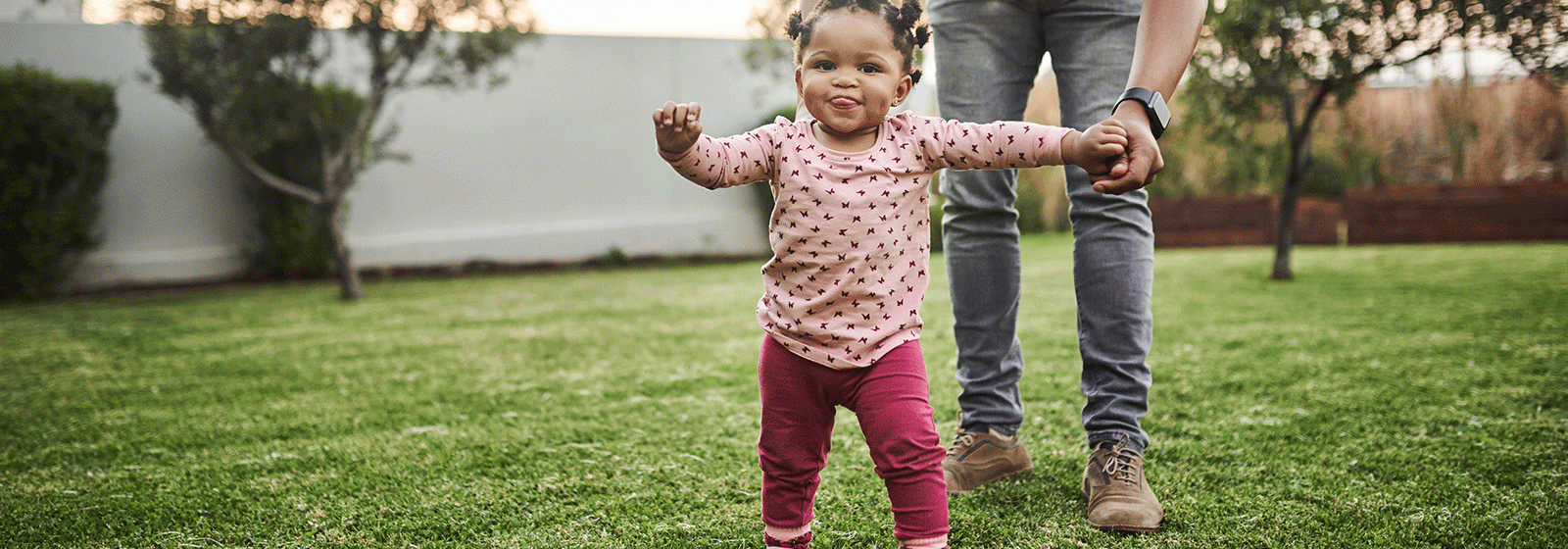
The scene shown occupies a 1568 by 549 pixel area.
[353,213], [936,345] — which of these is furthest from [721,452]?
[353,213]

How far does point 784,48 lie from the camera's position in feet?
35.4

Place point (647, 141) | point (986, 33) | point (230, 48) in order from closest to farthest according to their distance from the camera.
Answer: point (986, 33)
point (230, 48)
point (647, 141)

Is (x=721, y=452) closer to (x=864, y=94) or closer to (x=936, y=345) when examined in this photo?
(x=864, y=94)

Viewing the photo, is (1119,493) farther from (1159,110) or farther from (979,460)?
(1159,110)

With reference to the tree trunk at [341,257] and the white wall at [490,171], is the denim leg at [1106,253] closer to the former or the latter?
the tree trunk at [341,257]

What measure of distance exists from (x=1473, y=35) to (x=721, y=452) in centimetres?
478

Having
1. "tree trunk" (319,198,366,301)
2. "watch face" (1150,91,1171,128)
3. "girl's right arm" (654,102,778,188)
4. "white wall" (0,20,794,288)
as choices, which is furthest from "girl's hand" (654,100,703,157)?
"white wall" (0,20,794,288)

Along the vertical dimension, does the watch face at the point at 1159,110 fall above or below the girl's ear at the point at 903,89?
below

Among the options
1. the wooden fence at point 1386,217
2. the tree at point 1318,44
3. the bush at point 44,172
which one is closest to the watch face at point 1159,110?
the tree at point 1318,44

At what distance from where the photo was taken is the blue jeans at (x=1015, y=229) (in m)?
1.60

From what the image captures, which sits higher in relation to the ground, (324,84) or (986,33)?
(324,84)

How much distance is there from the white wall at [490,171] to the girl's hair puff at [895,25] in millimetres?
7879

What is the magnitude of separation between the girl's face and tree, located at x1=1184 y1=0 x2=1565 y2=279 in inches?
181

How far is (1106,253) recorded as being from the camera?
5.28 ft
